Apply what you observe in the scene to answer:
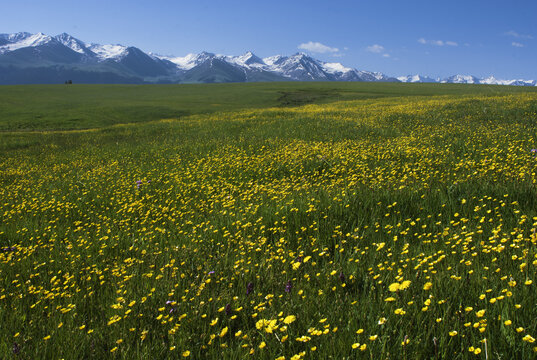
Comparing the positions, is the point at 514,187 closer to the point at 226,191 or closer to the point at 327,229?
the point at 327,229

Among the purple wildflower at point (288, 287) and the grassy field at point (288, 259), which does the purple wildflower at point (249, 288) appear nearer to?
the grassy field at point (288, 259)

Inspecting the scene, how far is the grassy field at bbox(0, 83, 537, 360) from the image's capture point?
92.0 inches

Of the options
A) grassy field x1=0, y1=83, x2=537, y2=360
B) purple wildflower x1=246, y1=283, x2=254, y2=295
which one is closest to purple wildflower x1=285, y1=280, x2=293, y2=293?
grassy field x1=0, y1=83, x2=537, y2=360

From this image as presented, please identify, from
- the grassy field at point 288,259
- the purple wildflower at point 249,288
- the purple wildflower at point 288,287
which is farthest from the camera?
the purple wildflower at point 249,288

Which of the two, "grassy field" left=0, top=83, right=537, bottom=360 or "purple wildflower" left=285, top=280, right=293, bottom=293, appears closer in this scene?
"grassy field" left=0, top=83, right=537, bottom=360

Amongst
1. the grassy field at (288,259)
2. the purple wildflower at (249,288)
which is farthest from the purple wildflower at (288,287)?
the purple wildflower at (249,288)

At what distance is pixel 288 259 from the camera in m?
3.75

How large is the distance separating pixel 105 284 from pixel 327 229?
2941 mm

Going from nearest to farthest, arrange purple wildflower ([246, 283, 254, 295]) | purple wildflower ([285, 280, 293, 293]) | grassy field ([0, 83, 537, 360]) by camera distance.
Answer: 1. grassy field ([0, 83, 537, 360])
2. purple wildflower ([285, 280, 293, 293])
3. purple wildflower ([246, 283, 254, 295])

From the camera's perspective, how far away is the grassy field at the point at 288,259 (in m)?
2.34

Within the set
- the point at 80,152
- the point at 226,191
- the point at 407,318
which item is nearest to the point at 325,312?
the point at 407,318

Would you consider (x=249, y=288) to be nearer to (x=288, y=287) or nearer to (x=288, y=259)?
(x=288, y=287)

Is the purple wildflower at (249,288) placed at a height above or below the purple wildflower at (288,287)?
below

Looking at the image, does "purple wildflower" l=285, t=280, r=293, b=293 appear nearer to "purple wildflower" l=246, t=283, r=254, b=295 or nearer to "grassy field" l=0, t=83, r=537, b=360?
"grassy field" l=0, t=83, r=537, b=360
